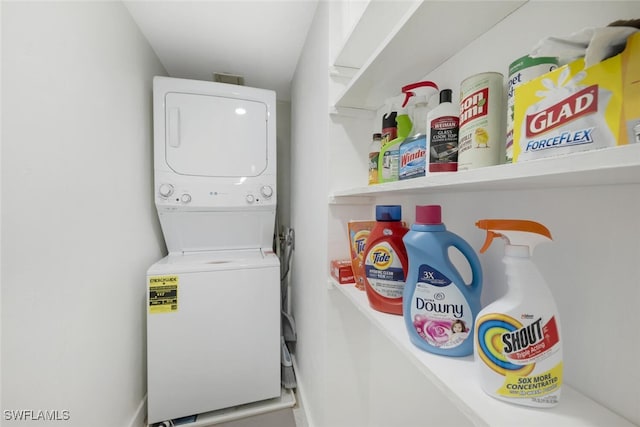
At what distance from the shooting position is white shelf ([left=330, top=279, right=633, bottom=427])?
1.29 feet

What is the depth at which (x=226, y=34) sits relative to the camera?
1.64m

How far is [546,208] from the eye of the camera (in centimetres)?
52

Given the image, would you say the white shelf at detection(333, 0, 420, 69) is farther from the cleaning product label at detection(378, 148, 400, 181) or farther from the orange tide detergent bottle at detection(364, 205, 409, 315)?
the orange tide detergent bottle at detection(364, 205, 409, 315)

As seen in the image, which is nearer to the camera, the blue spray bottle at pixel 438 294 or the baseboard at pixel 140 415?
the blue spray bottle at pixel 438 294

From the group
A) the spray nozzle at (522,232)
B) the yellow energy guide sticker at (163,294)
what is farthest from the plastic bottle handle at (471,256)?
the yellow energy guide sticker at (163,294)

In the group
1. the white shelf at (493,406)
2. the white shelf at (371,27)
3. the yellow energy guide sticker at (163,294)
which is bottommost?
the yellow energy guide sticker at (163,294)

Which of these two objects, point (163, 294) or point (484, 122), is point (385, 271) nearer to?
point (484, 122)

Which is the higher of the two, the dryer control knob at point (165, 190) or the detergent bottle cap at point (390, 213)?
the dryer control knob at point (165, 190)

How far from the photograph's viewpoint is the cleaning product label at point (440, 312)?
1.84 feet

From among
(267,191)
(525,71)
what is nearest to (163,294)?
(267,191)

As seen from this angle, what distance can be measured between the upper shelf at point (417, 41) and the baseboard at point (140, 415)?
2.18 m

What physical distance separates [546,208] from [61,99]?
164 centimetres

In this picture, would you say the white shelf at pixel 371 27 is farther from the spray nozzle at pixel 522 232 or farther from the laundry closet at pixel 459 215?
the spray nozzle at pixel 522 232

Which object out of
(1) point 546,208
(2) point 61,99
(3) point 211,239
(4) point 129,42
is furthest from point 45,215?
(1) point 546,208
